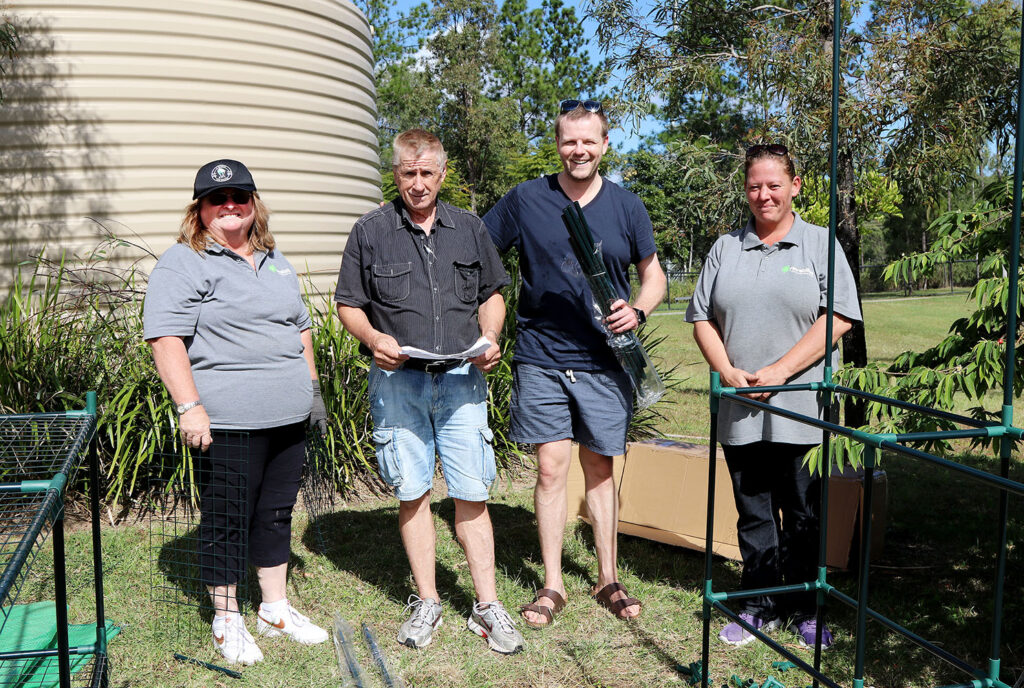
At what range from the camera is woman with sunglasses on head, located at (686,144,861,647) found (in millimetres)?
3270

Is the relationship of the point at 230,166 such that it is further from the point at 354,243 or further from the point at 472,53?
the point at 472,53

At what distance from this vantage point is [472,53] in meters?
33.5

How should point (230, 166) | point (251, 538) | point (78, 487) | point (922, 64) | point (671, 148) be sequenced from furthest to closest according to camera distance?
point (671, 148), point (922, 64), point (78, 487), point (251, 538), point (230, 166)

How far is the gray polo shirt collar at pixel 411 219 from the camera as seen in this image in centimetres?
338

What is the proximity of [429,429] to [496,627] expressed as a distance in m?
0.82

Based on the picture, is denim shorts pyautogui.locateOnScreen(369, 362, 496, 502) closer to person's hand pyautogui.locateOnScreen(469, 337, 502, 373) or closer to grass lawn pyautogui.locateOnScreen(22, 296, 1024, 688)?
person's hand pyautogui.locateOnScreen(469, 337, 502, 373)

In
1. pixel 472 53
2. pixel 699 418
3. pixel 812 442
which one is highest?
pixel 472 53

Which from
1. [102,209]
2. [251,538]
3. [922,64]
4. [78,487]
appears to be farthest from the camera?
[922,64]

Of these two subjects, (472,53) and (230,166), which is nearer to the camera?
(230,166)

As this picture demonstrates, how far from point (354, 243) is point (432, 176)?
398mm

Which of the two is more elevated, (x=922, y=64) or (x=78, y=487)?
(x=922, y=64)

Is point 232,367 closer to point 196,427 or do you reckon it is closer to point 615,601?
point 196,427

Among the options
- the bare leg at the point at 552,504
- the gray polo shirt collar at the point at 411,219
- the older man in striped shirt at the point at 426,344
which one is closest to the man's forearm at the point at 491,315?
the older man in striped shirt at the point at 426,344

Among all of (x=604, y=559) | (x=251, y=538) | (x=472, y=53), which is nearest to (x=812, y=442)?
(x=604, y=559)
